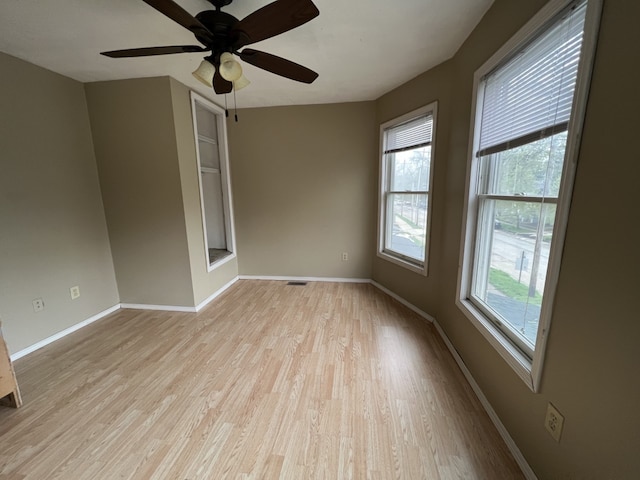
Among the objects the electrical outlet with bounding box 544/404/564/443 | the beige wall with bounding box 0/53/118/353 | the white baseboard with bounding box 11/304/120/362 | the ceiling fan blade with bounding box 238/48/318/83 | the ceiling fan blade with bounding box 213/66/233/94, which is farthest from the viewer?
the white baseboard with bounding box 11/304/120/362

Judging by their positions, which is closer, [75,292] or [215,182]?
[75,292]

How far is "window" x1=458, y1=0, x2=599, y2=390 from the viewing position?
40.4 inches

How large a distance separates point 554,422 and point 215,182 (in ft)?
13.0

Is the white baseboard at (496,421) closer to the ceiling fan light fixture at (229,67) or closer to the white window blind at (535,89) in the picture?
the white window blind at (535,89)

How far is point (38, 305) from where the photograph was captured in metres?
2.24

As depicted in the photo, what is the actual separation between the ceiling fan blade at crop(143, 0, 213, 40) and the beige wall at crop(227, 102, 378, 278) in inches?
82.9

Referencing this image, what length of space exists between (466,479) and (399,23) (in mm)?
2677

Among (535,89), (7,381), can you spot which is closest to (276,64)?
(535,89)

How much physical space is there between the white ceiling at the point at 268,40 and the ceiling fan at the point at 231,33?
0.28 metres

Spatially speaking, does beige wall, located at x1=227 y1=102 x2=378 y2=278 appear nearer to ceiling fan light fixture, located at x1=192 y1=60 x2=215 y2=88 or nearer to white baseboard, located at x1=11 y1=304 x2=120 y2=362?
white baseboard, located at x1=11 y1=304 x2=120 y2=362

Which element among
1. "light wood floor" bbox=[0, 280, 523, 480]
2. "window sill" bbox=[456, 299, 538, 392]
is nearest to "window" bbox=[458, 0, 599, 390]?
"window sill" bbox=[456, 299, 538, 392]

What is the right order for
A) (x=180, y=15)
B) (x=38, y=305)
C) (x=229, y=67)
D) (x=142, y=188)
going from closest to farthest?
(x=180, y=15), (x=229, y=67), (x=38, y=305), (x=142, y=188)

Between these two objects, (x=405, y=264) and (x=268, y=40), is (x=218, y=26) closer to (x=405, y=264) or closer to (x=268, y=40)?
(x=268, y=40)

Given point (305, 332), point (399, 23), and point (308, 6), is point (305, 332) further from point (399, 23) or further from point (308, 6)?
point (399, 23)
